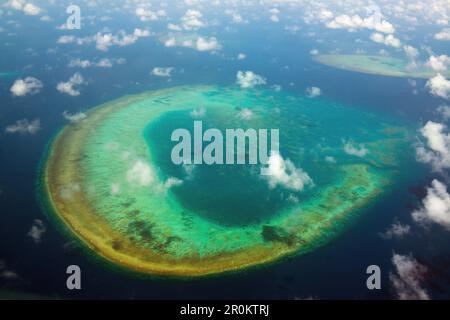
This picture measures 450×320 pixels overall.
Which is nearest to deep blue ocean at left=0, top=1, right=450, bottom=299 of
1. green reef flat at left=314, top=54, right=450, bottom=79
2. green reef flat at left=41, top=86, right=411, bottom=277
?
green reef flat at left=41, top=86, right=411, bottom=277

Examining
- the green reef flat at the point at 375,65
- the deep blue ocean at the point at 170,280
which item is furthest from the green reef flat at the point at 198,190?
the green reef flat at the point at 375,65

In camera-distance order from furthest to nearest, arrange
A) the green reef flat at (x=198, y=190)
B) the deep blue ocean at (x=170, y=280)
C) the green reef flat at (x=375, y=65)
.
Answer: the green reef flat at (x=375, y=65) < the green reef flat at (x=198, y=190) < the deep blue ocean at (x=170, y=280)

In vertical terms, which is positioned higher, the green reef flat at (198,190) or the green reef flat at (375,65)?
the green reef flat at (375,65)

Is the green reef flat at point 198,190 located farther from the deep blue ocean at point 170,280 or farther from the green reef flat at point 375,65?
the green reef flat at point 375,65

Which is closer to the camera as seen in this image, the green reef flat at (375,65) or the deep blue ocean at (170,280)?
the deep blue ocean at (170,280)

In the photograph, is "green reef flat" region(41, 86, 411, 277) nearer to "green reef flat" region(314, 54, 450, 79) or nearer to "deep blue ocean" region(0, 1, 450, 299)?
"deep blue ocean" region(0, 1, 450, 299)
